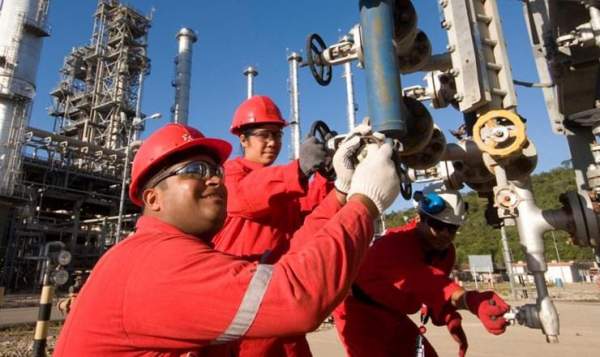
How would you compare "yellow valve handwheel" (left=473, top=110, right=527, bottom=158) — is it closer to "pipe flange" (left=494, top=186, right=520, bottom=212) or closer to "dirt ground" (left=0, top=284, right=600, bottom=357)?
"pipe flange" (left=494, top=186, right=520, bottom=212)

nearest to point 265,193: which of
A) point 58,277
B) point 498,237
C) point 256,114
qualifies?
point 256,114

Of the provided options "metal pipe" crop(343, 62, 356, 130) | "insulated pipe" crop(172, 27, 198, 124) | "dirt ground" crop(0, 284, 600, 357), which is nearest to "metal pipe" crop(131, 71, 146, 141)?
"insulated pipe" crop(172, 27, 198, 124)

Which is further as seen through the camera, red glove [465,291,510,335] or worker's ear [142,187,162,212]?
red glove [465,291,510,335]

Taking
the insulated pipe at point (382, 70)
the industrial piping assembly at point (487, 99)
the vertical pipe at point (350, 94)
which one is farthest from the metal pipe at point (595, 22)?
the vertical pipe at point (350, 94)

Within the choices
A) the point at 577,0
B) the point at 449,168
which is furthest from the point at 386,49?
the point at 577,0

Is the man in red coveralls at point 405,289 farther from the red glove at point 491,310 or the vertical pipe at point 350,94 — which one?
the vertical pipe at point 350,94

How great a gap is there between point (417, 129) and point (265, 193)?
2.88ft

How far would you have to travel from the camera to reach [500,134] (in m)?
1.84

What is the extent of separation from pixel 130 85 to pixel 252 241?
33591 millimetres

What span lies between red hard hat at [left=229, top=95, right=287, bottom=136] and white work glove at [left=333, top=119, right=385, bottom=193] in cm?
97

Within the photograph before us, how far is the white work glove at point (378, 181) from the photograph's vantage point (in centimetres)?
148

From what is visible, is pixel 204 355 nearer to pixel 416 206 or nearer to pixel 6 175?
pixel 416 206

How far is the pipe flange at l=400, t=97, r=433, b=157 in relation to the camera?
2127mm

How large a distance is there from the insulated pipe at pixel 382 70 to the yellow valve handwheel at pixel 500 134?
1.27ft
